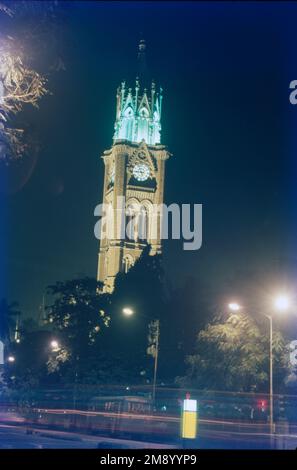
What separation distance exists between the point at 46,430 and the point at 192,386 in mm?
13479

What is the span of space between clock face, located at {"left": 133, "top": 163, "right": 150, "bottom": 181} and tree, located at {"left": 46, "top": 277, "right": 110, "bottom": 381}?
58.6 metres

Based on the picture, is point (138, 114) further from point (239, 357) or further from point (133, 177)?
point (239, 357)

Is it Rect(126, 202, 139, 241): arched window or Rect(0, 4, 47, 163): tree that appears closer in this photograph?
Rect(0, 4, 47, 163): tree

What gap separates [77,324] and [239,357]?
30200mm

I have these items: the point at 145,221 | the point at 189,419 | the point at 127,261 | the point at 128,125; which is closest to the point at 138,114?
the point at 128,125

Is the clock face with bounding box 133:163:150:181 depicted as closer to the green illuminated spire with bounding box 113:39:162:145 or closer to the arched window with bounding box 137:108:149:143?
the green illuminated spire with bounding box 113:39:162:145

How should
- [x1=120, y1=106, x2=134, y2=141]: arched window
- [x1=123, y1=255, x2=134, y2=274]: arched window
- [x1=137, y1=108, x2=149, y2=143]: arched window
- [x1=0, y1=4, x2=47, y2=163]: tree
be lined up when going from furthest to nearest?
[x1=137, y1=108, x2=149, y2=143]: arched window, [x1=120, y1=106, x2=134, y2=141]: arched window, [x1=123, y1=255, x2=134, y2=274]: arched window, [x1=0, y1=4, x2=47, y2=163]: tree

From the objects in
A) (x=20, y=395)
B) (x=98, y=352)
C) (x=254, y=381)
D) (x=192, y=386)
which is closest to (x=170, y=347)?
(x=98, y=352)

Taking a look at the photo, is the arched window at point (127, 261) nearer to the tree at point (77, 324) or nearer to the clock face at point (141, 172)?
the clock face at point (141, 172)

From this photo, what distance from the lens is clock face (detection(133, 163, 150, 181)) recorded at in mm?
125250

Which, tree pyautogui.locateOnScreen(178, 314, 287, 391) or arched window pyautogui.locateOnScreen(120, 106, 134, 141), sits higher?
arched window pyautogui.locateOnScreen(120, 106, 134, 141)

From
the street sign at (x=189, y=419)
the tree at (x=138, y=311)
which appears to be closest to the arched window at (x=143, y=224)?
the tree at (x=138, y=311)

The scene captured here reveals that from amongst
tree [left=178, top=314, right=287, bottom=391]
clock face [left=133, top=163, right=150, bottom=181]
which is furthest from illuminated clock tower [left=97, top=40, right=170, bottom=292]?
tree [left=178, top=314, right=287, bottom=391]
